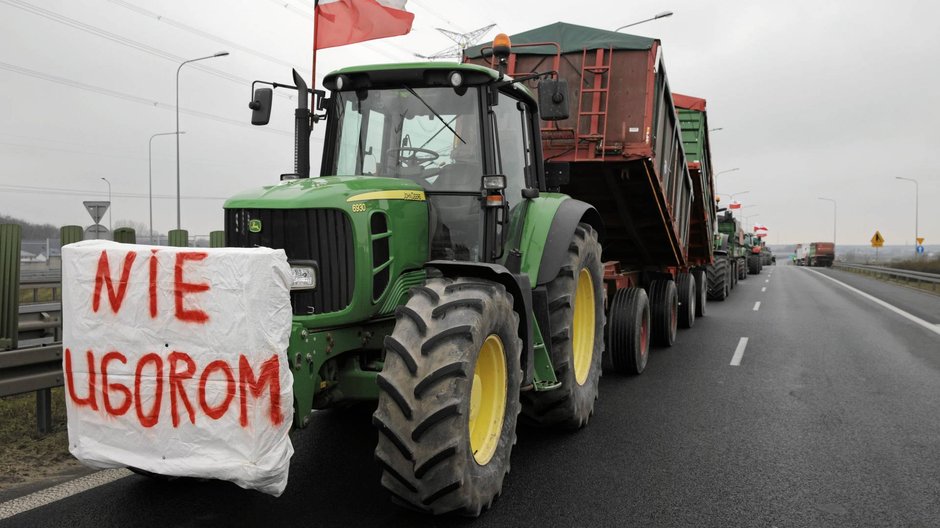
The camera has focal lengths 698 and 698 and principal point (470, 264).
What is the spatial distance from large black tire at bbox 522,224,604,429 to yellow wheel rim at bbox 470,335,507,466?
3.12ft

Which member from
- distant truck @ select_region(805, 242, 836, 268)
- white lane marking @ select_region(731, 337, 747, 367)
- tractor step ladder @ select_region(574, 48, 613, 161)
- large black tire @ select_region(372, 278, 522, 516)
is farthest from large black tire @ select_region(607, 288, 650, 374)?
distant truck @ select_region(805, 242, 836, 268)

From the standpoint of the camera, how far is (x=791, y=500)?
4.20 meters

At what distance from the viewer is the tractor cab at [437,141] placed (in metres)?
4.52

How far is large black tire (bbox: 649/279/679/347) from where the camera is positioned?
31.9 ft

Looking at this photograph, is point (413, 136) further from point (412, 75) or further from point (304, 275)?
point (304, 275)

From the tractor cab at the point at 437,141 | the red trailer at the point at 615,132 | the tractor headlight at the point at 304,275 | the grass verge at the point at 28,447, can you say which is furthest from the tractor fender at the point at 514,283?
the grass verge at the point at 28,447

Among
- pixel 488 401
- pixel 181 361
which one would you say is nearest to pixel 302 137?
pixel 181 361

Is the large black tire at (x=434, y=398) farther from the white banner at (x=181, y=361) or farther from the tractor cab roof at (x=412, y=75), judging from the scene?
the tractor cab roof at (x=412, y=75)

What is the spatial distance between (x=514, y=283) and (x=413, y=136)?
4.04ft

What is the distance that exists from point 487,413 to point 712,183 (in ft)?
36.1

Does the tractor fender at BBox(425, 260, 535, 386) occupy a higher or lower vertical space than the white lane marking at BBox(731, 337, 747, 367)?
higher

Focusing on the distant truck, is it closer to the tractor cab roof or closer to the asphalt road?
the asphalt road

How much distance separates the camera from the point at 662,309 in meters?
9.73

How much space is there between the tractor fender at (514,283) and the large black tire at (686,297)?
7.73 meters
